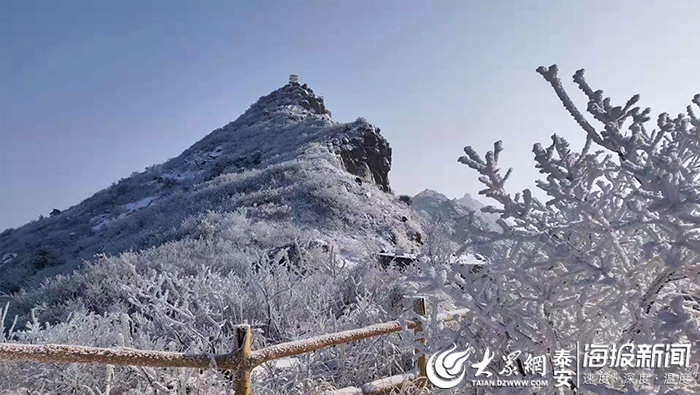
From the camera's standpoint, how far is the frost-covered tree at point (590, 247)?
1539mm

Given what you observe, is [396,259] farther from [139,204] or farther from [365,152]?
[139,204]

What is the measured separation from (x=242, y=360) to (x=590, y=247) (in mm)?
2131

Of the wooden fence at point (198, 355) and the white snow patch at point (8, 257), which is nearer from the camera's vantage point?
the wooden fence at point (198, 355)

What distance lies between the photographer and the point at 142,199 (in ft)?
84.0

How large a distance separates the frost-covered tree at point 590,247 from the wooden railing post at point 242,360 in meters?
1.48

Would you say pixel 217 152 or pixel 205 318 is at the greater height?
pixel 217 152

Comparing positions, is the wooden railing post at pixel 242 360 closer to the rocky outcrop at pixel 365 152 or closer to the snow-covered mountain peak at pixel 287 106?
the rocky outcrop at pixel 365 152

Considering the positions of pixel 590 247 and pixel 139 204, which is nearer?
pixel 590 247

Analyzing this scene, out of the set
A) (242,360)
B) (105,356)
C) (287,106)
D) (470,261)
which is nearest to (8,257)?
(105,356)

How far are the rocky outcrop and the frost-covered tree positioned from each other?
876 inches

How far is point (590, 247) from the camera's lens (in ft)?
6.13

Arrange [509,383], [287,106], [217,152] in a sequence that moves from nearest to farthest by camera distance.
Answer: [509,383] → [217,152] → [287,106]

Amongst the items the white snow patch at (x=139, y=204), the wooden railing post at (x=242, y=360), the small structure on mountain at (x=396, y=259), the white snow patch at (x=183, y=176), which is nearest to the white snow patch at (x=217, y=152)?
the white snow patch at (x=183, y=176)

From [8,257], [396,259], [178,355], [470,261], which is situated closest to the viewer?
[178,355]
